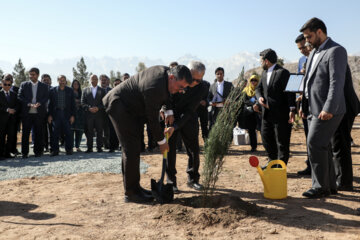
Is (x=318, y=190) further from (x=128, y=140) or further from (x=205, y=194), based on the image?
(x=128, y=140)

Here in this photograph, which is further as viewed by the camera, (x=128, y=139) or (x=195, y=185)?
(x=195, y=185)

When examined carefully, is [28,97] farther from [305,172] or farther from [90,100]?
[305,172]

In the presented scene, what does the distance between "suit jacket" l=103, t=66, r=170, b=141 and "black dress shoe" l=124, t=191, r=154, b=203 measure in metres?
0.95

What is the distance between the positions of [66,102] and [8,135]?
5.57 feet

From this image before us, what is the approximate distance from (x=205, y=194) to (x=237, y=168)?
2.96 metres

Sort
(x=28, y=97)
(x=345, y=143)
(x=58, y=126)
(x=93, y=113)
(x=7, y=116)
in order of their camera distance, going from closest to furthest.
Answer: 1. (x=345, y=143)
2. (x=28, y=97)
3. (x=7, y=116)
4. (x=58, y=126)
5. (x=93, y=113)

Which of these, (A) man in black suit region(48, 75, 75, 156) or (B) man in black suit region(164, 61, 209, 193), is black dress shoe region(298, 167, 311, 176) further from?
(A) man in black suit region(48, 75, 75, 156)

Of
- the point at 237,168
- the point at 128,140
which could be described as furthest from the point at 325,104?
the point at 237,168

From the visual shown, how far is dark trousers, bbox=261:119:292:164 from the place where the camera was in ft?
19.6

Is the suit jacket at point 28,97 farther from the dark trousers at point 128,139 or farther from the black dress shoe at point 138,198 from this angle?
the black dress shoe at point 138,198

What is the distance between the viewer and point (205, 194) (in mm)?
4203

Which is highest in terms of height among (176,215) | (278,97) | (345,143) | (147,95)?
(278,97)


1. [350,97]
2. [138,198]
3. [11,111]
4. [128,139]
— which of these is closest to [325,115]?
[350,97]

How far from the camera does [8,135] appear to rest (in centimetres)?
881
